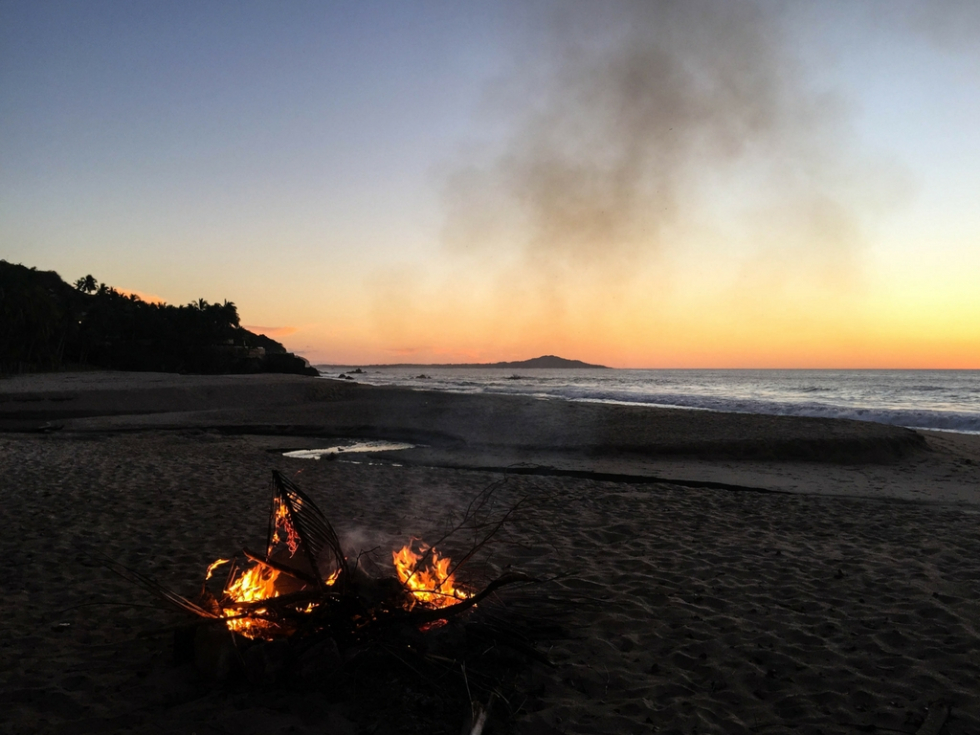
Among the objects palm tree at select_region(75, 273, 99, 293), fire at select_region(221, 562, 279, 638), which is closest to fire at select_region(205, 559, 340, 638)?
fire at select_region(221, 562, 279, 638)

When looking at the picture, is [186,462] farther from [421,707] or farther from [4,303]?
[4,303]

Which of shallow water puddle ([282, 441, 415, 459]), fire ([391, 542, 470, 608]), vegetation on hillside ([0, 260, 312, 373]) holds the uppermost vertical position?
vegetation on hillside ([0, 260, 312, 373])

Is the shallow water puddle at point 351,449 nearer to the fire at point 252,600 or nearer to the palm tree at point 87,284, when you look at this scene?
the fire at point 252,600

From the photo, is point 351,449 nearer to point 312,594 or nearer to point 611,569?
point 611,569

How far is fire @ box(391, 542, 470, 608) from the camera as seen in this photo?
4223mm

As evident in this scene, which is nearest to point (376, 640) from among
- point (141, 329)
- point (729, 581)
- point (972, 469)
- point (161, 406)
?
point (729, 581)

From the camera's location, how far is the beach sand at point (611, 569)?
140 inches

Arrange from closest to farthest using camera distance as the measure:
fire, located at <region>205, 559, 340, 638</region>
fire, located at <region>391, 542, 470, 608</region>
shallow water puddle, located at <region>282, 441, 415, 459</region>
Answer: fire, located at <region>205, 559, 340, 638</region>
fire, located at <region>391, 542, 470, 608</region>
shallow water puddle, located at <region>282, 441, 415, 459</region>

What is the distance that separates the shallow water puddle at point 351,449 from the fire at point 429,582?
959 cm

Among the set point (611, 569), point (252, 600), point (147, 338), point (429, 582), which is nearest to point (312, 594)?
point (252, 600)

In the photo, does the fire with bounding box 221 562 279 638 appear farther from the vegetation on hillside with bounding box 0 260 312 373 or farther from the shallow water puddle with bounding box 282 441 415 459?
the vegetation on hillside with bounding box 0 260 312 373

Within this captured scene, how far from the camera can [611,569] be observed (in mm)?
5891

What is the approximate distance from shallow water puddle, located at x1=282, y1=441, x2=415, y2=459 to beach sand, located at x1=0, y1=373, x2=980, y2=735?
0.72 meters

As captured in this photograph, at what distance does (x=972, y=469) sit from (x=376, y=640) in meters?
14.2
